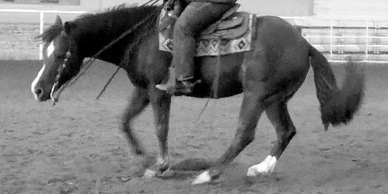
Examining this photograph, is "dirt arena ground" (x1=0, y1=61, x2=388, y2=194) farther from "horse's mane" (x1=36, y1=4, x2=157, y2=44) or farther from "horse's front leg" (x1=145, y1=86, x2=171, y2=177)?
"horse's mane" (x1=36, y1=4, x2=157, y2=44)

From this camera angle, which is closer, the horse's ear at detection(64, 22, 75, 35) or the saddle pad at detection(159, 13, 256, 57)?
the saddle pad at detection(159, 13, 256, 57)

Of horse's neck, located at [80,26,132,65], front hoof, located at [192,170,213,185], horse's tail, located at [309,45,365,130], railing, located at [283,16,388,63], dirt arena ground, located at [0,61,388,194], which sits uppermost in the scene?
horse's neck, located at [80,26,132,65]

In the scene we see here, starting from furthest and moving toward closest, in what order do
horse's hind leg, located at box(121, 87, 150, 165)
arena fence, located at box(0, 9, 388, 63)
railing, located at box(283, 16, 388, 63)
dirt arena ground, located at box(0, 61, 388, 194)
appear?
arena fence, located at box(0, 9, 388, 63) → railing, located at box(283, 16, 388, 63) → horse's hind leg, located at box(121, 87, 150, 165) → dirt arena ground, located at box(0, 61, 388, 194)

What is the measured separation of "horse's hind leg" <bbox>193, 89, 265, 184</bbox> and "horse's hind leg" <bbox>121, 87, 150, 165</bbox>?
0.90m

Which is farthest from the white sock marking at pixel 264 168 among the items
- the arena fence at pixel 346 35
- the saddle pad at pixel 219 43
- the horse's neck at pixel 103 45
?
the arena fence at pixel 346 35

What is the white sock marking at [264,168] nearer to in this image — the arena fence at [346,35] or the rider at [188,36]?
the rider at [188,36]

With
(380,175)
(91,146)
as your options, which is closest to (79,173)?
(91,146)

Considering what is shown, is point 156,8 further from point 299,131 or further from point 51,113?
point 51,113

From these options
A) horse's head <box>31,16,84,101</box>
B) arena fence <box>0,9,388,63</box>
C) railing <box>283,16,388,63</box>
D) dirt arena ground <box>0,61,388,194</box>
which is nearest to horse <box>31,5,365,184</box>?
horse's head <box>31,16,84,101</box>

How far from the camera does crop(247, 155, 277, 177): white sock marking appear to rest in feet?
18.9

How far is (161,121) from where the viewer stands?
5.84 meters

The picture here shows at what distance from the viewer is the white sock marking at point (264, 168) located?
576 centimetres

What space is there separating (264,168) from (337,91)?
2.95 ft

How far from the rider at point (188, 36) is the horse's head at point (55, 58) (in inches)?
31.8
